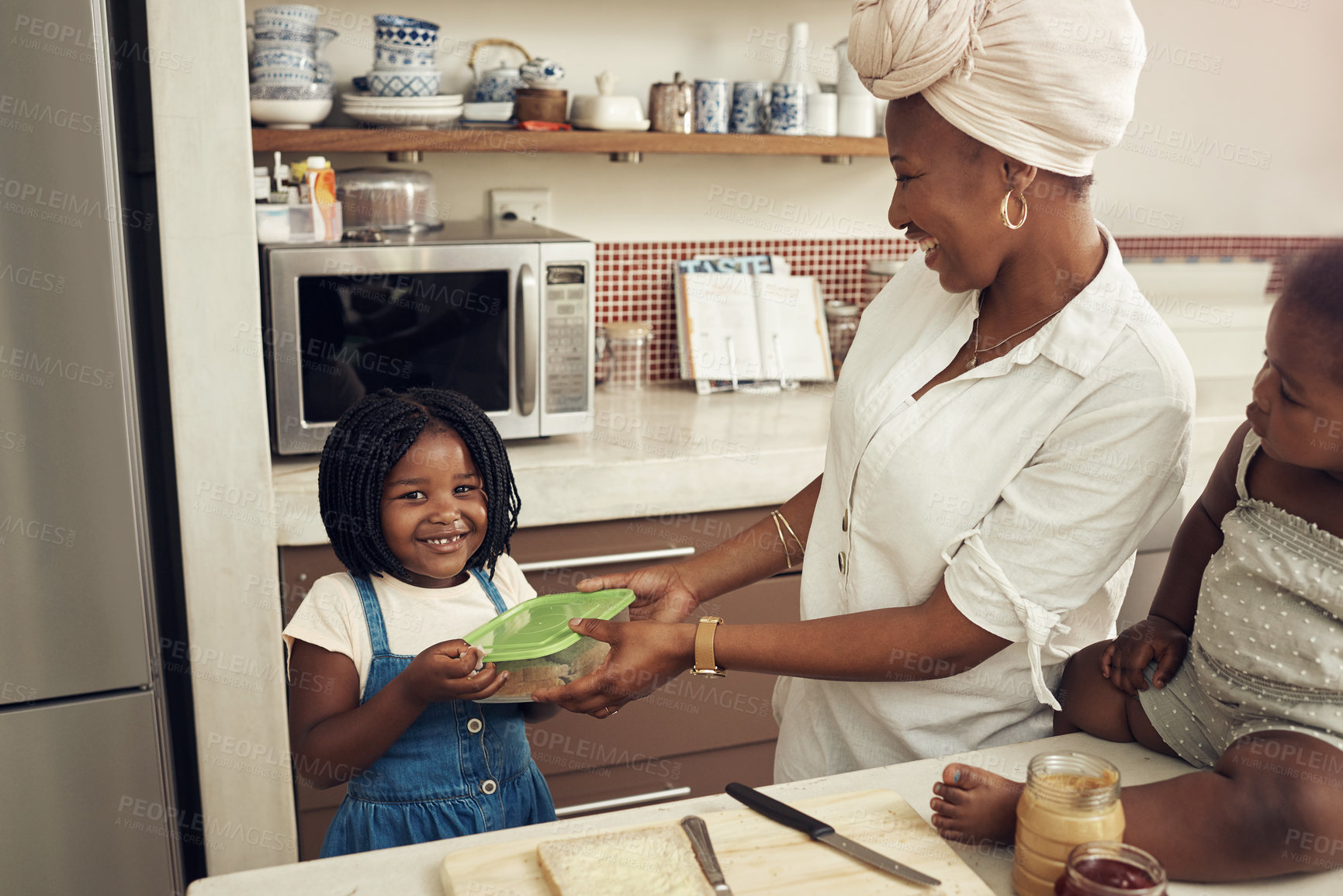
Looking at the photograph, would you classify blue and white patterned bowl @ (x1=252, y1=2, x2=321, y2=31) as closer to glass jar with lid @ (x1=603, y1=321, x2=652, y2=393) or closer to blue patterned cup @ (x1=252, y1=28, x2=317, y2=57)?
blue patterned cup @ (x1=252, y1=28, x2=317, y2=57)

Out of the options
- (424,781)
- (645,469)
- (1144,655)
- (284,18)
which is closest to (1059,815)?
(1144,655)

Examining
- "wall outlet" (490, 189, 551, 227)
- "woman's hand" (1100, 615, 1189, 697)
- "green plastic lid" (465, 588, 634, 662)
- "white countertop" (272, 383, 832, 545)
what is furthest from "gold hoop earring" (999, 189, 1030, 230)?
"wall outlet" (490, 189, 551, 227)

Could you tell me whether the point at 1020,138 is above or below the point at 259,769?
above

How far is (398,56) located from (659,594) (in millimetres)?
1234

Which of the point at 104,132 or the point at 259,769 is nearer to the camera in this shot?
the point at 104,132

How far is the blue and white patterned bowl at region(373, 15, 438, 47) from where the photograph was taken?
1.95 m

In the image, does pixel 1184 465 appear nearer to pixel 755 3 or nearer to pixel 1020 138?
pixel 1020 138

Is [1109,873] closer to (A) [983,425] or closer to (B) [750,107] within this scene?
(A) [983,425]

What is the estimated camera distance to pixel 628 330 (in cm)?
240

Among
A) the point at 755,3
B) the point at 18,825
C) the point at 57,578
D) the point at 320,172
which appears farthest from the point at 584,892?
the point at 755,3

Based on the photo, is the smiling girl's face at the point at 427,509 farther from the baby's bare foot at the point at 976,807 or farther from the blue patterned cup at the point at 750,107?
the blue patterned cup at the point at 750,107

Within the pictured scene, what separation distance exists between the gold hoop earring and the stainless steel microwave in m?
1.03

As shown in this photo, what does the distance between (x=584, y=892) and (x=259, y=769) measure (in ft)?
4.06

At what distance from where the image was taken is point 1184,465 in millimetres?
986
